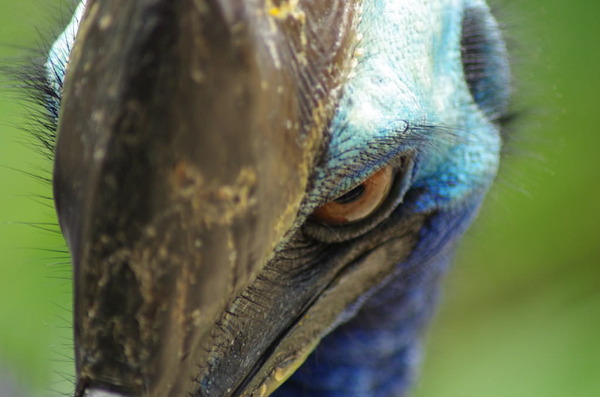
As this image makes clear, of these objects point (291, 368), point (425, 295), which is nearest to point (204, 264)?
point (291, 368)

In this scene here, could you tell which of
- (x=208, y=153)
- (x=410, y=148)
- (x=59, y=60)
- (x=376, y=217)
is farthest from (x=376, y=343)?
(x=208, y=153)

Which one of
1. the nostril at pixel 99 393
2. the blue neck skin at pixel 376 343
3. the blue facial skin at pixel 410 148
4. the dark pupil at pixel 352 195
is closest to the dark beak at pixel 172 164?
the nostril at pixel 99 393

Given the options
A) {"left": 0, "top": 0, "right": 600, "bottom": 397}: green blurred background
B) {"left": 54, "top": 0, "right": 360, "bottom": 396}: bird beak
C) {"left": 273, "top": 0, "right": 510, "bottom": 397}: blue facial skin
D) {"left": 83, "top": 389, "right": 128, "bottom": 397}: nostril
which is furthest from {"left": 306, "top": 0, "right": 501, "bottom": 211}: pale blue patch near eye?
{"left": 0, "top": 0, "right": 600, "bottom": 397}: green blurred background

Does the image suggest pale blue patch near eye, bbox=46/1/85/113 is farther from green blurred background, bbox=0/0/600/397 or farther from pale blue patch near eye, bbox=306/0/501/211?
green blurred background, bbox=0/0/600/397

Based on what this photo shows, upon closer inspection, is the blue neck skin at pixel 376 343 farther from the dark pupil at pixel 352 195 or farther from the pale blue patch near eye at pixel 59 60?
the pale blue patch near eye at pixel 59 60

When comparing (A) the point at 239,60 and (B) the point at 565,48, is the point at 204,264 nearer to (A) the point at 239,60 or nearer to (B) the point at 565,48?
(A) the point at 239,60

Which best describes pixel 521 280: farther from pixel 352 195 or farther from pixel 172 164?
pixel 172 164
